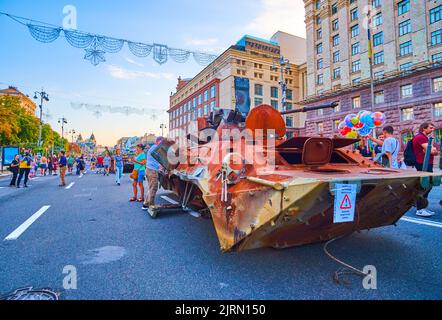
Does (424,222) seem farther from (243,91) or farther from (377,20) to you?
(243,91)

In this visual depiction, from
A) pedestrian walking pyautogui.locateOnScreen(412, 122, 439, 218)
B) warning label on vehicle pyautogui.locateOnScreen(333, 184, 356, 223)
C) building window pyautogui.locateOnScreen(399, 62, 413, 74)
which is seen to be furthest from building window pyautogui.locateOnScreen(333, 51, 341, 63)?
warning label on vehicle pyautogui.locateOnScreen(333, 184, 356, 223)

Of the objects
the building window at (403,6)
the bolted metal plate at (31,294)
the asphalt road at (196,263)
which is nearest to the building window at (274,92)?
the building window at (403,6)

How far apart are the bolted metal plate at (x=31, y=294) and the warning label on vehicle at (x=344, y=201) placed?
2635mm

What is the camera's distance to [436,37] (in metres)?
23.0

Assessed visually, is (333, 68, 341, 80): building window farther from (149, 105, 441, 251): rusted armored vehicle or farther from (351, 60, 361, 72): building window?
(149, 105, 441, 251): rusted armored vehicle

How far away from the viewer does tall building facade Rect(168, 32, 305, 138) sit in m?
42.8

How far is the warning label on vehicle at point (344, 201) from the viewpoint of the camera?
2404 millimetres

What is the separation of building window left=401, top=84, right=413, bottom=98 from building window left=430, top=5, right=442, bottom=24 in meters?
5.92

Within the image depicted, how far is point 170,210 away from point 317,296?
14.4 feet

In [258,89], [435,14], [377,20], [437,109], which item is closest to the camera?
[437,109]

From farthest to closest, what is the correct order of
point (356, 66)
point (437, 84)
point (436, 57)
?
point (356, 66)
point (436, 57)
point (437, 84)

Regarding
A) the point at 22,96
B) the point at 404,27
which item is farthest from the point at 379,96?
the point at 22,96

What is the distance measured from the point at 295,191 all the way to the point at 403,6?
1279 inches
